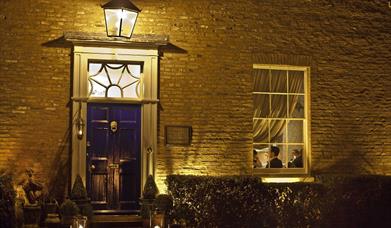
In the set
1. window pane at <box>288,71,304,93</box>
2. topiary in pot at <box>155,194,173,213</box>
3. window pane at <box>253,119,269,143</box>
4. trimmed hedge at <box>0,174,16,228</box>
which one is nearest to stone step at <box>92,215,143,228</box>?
topiary in pot at <box>155,194,173,213</box>

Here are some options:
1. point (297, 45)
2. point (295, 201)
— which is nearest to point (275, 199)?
point (295, 201)

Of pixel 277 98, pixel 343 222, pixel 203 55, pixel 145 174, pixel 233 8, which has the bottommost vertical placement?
pixel 343 222

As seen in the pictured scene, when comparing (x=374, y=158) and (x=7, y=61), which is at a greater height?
(x=7, y=61)

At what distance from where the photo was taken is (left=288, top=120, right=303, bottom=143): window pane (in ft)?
41.6

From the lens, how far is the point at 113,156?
11.5m

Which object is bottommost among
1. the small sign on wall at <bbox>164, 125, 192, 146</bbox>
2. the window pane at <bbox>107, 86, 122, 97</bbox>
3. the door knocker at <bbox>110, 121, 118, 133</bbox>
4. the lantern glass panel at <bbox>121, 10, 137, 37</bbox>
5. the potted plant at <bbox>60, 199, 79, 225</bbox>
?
the potted plant at <bbox>60, 199, 79, 225</bbox>

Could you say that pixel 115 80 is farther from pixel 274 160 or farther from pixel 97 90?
pixel 274 160

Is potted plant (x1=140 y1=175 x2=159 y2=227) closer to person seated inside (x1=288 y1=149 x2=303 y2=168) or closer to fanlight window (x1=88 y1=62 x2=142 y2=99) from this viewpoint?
fanlight window (x1=88 y1=62 x2=142 y2=99)

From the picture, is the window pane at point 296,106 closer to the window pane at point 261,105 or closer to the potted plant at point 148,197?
the window pane at point 261,105

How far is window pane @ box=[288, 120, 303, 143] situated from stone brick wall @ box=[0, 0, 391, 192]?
1.25 ft

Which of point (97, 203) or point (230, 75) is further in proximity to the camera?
point (230, 75)

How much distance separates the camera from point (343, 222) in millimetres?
12133

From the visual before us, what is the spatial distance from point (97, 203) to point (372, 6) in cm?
725

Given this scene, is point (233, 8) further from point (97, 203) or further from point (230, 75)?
point (97, 203)
